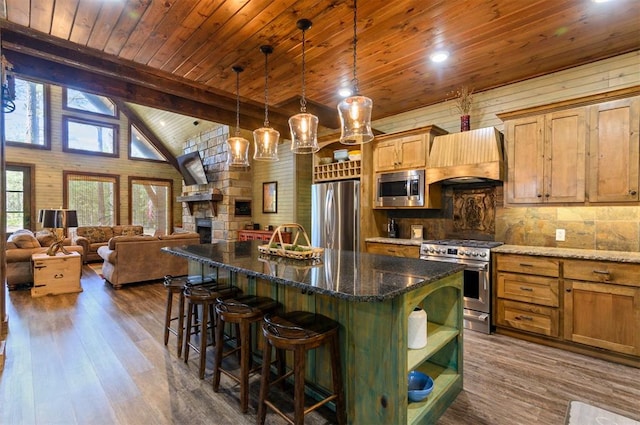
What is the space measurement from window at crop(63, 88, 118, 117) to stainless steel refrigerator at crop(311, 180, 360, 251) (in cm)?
740

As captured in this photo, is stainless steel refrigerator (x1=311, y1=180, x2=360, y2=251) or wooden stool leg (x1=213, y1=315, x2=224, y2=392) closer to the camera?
wooden stool leg (x1=213, y1=315, x2=224, y2=392)

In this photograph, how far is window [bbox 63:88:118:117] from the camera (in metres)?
8.19

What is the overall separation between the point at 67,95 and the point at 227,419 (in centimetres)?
968

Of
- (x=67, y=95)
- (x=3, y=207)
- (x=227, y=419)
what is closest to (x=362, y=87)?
(x=227, y=419)

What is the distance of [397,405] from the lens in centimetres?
162

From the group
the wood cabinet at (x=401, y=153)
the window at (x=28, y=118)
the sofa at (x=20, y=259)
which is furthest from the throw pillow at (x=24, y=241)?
the wood cabinet at (x=401, y=153)

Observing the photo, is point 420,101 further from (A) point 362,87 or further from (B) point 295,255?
(B) point 295,255

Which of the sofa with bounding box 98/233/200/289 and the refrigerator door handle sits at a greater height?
the refrigerator door handle

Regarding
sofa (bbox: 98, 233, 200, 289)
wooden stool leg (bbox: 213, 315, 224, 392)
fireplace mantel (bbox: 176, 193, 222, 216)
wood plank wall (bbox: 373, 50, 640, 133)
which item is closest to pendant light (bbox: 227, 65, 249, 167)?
wooden stool leg (bbox: 213, 315, 224, 392)

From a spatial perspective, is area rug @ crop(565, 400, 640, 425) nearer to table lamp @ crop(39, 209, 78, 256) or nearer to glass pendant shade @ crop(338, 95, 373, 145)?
glass pendant shade @ crop(338, 95, 373, 145)

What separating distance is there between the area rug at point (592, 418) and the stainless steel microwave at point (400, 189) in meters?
2.93

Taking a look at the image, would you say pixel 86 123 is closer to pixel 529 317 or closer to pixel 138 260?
pixel 138 260

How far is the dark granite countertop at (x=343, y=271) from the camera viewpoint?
5.08 ft

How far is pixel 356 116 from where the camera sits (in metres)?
2.39
